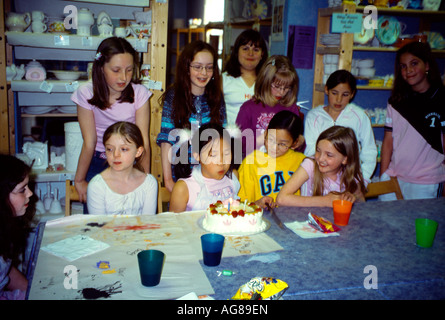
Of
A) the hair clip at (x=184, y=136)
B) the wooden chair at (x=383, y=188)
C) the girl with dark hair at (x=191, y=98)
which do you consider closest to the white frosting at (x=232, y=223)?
the girl with dark hair at (x=191, y=98)

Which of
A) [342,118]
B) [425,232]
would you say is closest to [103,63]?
[342,118]

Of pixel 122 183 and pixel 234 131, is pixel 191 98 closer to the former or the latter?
pixel 234 131

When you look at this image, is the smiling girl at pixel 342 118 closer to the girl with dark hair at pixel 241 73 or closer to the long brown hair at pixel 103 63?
the girl with dark hair at pixel 241 73

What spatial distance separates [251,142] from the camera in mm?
2748

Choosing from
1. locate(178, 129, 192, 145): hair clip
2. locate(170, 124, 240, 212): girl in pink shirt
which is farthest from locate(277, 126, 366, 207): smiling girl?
locate(178, 129, 192, 145): hair clip

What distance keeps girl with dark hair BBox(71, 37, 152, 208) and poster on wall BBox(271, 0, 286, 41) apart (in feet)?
5.76

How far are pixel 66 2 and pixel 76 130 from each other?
3.97ft

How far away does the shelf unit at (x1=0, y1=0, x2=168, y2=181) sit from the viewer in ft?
9.52

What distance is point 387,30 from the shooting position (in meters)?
3.63

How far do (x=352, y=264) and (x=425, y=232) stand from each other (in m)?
0.40

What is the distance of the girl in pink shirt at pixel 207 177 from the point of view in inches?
81.4
